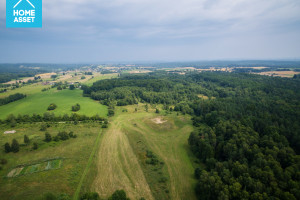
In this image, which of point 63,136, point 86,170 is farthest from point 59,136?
point 86,170

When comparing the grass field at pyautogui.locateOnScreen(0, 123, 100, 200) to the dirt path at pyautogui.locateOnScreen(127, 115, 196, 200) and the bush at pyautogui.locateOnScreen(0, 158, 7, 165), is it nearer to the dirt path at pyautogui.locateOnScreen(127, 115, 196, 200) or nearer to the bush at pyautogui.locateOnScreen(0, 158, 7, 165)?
the bush at pyautogui.locateOnScreen(0, 158, 7, 165)

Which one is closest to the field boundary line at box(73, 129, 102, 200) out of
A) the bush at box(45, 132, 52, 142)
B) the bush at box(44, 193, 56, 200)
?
the bush at box(44, 193, 56, 200)

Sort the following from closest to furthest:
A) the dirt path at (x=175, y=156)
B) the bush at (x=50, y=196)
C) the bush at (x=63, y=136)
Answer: the bush at (x=50, y=196) → the dirt path at (x=175, y=156) → the bush at (x=63, y=136)

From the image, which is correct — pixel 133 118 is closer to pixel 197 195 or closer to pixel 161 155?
pixel 161 155

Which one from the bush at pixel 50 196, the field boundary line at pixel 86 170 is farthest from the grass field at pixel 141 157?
the bush at pixel 50 196

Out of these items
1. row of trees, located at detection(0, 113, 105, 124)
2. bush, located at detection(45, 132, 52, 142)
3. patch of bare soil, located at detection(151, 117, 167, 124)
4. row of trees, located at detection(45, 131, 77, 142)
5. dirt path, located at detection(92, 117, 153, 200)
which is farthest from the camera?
patch of bare soil, located at detection(151, 117, 167, 124)

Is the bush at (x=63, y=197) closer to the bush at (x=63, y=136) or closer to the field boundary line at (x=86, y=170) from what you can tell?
the field boundary line at (x=86, y=170)

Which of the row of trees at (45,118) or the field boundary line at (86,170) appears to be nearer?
the field boundary line at (86,170)
